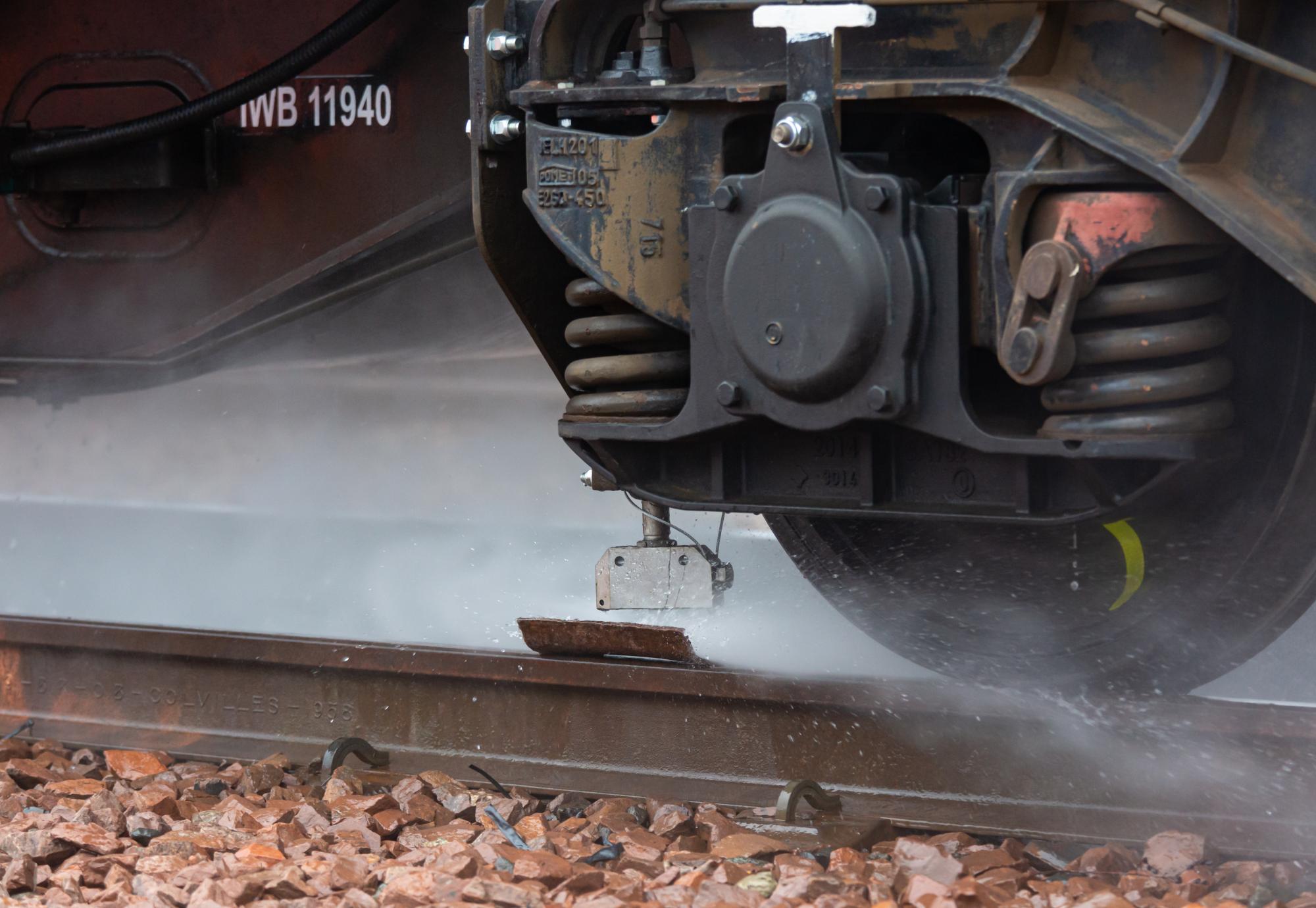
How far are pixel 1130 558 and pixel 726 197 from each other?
99cm

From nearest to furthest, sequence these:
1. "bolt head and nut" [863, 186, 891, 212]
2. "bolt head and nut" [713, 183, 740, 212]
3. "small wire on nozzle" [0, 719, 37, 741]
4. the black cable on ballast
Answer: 1. "bolt head and nut" [863, 186, 891, 212]
2. "bolt head and nut" [713, 183, 740, 212]
3. "small wire on nozzle" [0, 719, 37, 741]
4. the black cable on ballast

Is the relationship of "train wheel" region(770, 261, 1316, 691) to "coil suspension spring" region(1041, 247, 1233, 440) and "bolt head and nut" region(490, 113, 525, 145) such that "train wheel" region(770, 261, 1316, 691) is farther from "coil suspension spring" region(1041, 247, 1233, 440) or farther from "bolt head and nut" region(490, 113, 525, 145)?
"bolt head and nut" region(490, 113, 525, 145)

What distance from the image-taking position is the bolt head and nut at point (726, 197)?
243cm

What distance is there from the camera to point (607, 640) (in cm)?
318

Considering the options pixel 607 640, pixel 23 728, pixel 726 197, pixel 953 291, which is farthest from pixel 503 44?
pixel 23 728

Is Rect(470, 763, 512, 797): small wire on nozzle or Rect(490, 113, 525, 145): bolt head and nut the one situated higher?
Rect(490, 113, 525, 145): bolt head and nut

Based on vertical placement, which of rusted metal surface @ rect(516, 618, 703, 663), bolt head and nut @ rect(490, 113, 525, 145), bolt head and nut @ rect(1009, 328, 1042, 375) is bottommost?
rusted metal surface @ rect(516, 618, 703, 663)

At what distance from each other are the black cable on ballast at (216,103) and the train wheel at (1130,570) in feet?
5.35

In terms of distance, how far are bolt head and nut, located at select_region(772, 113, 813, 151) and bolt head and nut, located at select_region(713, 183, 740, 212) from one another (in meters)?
0.11

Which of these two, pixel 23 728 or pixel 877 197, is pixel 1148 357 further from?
pixel 23 728

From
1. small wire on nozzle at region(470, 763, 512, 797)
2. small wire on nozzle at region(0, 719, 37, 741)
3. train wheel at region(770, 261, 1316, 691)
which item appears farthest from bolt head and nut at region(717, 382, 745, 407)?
small wire on nozzle at region(0, 719, 37, 741)

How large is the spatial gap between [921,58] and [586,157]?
0.59 meters

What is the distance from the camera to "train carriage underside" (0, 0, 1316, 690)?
220cm

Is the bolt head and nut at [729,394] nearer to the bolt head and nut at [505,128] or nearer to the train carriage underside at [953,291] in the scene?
the train carriage underside at [953,291]
